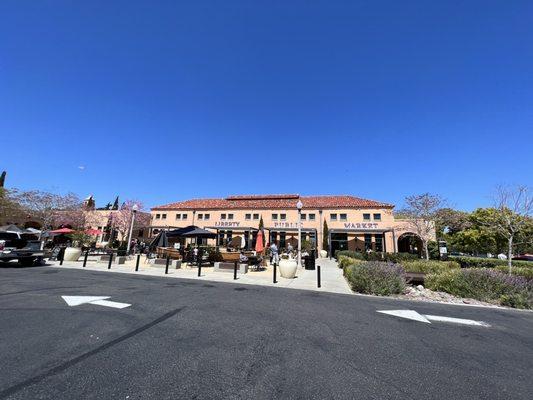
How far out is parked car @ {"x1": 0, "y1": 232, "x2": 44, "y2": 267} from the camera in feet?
46.5

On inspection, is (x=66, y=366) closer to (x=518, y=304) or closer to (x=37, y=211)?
(x=518, y=304)

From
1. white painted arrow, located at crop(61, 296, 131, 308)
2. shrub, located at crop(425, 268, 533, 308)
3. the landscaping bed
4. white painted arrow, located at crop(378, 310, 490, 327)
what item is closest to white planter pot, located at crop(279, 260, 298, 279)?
the landscaping bed

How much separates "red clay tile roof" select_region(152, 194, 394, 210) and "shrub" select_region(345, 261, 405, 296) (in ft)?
82.3

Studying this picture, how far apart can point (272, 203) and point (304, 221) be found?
6.39 metres

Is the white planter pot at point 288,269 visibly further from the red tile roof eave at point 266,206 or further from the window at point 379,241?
the red tile roof eave at point 266,206

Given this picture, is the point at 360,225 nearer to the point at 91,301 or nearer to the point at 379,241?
the point at 379,241

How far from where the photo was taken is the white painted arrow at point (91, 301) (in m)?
6.64

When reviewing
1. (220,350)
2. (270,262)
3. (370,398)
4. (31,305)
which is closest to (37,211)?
(270,262)

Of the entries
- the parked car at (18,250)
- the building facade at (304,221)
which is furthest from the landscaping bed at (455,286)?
the building facade at (304,221)

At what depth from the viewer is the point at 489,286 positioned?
950cm

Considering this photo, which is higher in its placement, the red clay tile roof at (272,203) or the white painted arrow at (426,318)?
the red clay tile roof at (272,203)

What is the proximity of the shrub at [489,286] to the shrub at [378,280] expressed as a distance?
173cm

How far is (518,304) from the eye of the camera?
8.52 meters

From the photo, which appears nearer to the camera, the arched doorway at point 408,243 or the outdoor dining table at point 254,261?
the outdoor dining table at point 254,261
